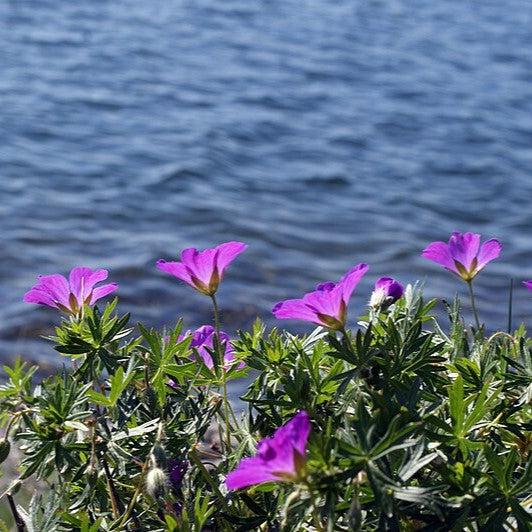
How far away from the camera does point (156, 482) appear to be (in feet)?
4.75

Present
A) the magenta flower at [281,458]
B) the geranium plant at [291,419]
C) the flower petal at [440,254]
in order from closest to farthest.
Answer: the magenta flower at [281,458], the geranium plant at [291,419], the flower petal at [440,254]

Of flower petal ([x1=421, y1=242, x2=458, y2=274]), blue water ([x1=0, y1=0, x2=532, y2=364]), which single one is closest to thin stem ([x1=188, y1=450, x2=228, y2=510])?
flower petal ([x1=421, y1=242, x2=458, y2=274])

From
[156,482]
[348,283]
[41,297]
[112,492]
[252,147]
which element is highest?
[348,283]

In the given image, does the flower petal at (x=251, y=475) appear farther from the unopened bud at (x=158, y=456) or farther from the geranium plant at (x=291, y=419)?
the unopened bud at (x=158, y=456)

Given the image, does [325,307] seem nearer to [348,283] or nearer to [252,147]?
[348,283]

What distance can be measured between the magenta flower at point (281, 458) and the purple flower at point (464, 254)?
0.65 meters

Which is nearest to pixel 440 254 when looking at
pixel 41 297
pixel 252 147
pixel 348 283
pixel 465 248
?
pixel 465 248

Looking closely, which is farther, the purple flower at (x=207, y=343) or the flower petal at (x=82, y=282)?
the purple flower at (x=207, y=343)

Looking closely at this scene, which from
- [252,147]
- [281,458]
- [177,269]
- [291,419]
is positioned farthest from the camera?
[252,147]

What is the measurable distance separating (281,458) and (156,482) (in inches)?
11.7

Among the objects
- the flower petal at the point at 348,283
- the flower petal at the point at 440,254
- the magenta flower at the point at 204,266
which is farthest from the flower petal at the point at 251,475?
the flower petal at the point at 440,254

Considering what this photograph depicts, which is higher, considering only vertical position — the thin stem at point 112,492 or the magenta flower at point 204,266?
the magenta flower at point 204,266

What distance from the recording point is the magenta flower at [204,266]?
1.67 metres

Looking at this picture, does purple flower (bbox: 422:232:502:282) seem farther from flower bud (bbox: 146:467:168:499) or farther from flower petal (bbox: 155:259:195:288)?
flower bud (bbox: 146:467:168:499)
